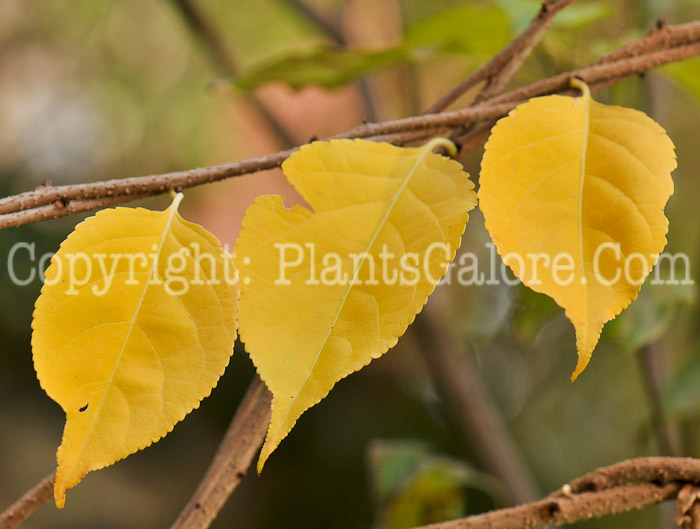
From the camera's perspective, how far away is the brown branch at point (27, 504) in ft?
0.59

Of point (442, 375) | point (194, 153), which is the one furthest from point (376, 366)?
point (442, 375)

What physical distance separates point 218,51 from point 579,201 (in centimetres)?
62

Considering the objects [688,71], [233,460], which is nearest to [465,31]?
[688,71]

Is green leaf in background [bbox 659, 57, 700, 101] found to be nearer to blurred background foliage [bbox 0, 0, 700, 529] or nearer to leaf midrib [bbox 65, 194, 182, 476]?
leaf midrib [bbox 65, 194, 182, 476]

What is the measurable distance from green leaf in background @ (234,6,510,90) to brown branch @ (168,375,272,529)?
0.30m

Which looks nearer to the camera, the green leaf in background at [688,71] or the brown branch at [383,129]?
the brown branch at [383,129]

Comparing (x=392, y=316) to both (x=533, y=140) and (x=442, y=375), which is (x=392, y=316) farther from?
(x=442, y=375)

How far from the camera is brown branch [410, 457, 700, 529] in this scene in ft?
0.62

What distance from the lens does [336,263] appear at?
0.53ft

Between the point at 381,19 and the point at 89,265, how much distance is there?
0.84 meters

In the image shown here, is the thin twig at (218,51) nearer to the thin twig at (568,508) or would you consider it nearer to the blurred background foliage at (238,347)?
the blurred background foliage at (238,347)

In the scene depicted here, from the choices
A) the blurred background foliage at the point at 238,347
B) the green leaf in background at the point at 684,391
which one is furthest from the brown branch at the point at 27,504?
the blurred background foliage at the point at 238,347

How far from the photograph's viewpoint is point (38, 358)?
16 centimetres

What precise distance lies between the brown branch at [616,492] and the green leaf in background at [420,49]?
32 cm
